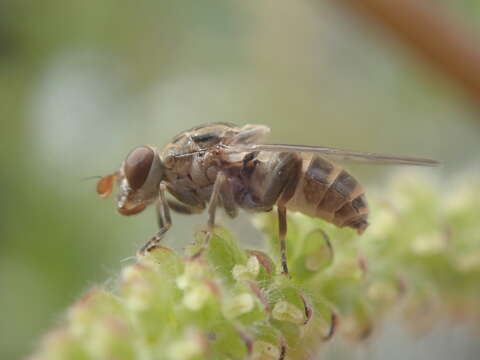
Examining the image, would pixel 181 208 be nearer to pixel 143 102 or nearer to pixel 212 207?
pixel 212 207

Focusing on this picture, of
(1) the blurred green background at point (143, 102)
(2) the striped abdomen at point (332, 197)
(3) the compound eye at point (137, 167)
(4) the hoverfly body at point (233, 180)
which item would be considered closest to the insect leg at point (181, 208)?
(4) the hoverfly body at point (233, 180)

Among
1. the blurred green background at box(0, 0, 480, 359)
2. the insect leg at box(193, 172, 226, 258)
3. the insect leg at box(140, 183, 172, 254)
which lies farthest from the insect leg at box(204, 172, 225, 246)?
the blurred green background at box(0, 0, 480, 359)

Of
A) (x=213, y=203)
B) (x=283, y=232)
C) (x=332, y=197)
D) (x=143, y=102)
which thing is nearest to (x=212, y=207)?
(x=213, y=203)

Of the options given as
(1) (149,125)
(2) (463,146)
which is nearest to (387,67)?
(2) (463,146)

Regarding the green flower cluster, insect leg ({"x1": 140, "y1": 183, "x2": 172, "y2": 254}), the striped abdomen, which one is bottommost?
the green flower cluster

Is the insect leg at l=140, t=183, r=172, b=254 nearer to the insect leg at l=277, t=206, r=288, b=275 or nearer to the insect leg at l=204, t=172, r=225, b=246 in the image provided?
the insect leg at l=204, t=172, r=225, b=246

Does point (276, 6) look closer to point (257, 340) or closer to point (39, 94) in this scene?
point (39, 94)
